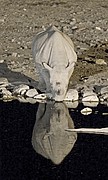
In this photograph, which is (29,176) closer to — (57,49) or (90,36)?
(57,49)

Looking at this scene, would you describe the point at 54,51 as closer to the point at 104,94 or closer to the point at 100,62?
the point at 104,94

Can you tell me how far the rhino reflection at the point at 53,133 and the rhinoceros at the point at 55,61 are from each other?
31 cm

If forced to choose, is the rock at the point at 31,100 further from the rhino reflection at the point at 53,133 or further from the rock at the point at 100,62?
the rock at the point at 100,62

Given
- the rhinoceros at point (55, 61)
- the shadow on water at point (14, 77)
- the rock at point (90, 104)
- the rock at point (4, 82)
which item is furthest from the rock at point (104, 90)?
the rock at point (4, 82)

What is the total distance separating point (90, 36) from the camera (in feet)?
60.9

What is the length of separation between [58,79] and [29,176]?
3306 millimetres

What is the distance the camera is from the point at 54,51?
1371 centimetres

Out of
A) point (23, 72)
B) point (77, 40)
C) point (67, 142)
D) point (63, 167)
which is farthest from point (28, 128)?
point (77, 40)

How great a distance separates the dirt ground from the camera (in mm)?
16359

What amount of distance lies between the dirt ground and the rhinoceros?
1556mm

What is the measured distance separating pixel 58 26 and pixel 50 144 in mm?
8089

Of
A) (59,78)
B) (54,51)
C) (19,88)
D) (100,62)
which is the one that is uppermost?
(54,51)

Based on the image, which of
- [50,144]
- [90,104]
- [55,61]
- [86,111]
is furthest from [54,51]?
[50,144]

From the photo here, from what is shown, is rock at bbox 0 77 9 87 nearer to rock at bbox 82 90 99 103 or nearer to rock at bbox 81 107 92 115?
rock at bbox 82 90 99 103
